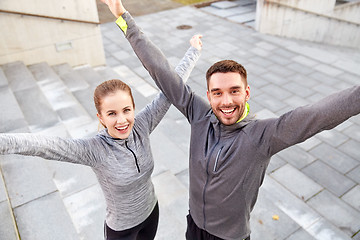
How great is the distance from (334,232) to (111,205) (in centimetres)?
277

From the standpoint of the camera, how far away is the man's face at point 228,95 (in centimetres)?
176

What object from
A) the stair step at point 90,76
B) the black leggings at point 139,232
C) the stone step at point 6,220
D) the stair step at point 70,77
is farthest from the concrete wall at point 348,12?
the stone step at point 6,220

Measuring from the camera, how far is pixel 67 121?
4.93m

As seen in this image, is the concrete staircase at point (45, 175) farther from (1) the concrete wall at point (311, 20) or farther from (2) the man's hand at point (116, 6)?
(1) the concrete wall at point (311, 20)

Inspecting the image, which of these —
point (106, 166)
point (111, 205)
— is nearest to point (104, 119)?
point (106, 166)

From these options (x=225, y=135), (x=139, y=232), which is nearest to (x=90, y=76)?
(x=139, y=232)

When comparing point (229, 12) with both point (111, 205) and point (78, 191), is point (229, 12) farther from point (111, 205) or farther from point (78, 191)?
point (111, 205)

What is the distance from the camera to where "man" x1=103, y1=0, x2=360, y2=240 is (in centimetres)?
162

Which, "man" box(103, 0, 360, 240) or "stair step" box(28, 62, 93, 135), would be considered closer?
"man" box(103, 0, 360, 240)

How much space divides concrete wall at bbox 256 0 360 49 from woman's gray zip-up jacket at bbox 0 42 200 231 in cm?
825

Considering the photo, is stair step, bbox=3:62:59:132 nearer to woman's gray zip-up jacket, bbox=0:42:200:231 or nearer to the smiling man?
woman's gray zip-up jacket, bbox=0:42:200:231

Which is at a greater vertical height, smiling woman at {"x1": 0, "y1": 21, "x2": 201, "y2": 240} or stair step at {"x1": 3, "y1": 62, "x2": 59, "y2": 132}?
smiling woman at {"x1": 0, "y1": 21, "x2": 201, "y2": 240}

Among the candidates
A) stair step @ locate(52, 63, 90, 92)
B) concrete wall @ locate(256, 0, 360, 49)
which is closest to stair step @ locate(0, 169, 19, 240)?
stair step @ locate(52, 63, 90, 92)

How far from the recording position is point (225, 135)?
1877 millimetres
